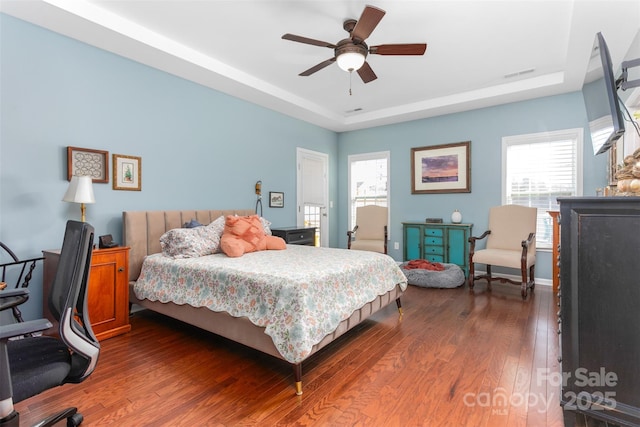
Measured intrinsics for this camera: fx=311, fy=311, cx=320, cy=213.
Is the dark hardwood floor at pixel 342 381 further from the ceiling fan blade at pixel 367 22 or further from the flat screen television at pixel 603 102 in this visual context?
the ceiling fan blade at pixel 367 22

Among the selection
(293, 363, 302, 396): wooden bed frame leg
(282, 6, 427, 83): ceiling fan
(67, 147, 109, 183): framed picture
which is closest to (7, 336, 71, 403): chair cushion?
(293, 363, 302, 396): wooden bed frame leg

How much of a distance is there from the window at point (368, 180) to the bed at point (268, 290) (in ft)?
10.2

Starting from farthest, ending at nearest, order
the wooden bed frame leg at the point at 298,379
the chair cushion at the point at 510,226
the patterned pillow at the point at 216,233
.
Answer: the chair cushion at the point at 510,226, the patterned pillow at the point at 216,233, the wooden bed frame leg at the point at 298,379

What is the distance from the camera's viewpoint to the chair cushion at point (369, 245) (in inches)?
200

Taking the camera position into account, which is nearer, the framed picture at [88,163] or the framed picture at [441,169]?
the framed picture at [88,163]

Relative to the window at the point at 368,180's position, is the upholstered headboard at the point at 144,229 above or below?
below

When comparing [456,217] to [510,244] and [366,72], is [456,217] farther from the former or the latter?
[366,72]

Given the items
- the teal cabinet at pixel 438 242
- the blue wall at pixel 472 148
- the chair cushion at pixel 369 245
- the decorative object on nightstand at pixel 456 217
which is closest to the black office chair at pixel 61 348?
the chair cushion at pixel 369 245

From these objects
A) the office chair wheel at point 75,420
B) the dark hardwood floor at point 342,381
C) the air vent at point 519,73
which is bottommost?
the dark hardwood floor at point 342,381

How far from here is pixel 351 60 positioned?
9.09ft

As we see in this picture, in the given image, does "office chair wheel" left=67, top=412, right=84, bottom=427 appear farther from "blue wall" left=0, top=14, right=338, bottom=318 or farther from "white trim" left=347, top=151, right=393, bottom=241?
"white trim" left=347, top=151, right=393, bottom=241

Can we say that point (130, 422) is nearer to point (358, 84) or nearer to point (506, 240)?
point (358, 84)

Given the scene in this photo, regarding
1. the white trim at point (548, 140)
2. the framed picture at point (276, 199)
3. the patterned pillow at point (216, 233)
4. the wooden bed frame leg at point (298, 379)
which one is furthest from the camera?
the framed picture at point (276, 199)

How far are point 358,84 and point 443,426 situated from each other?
4.00m
